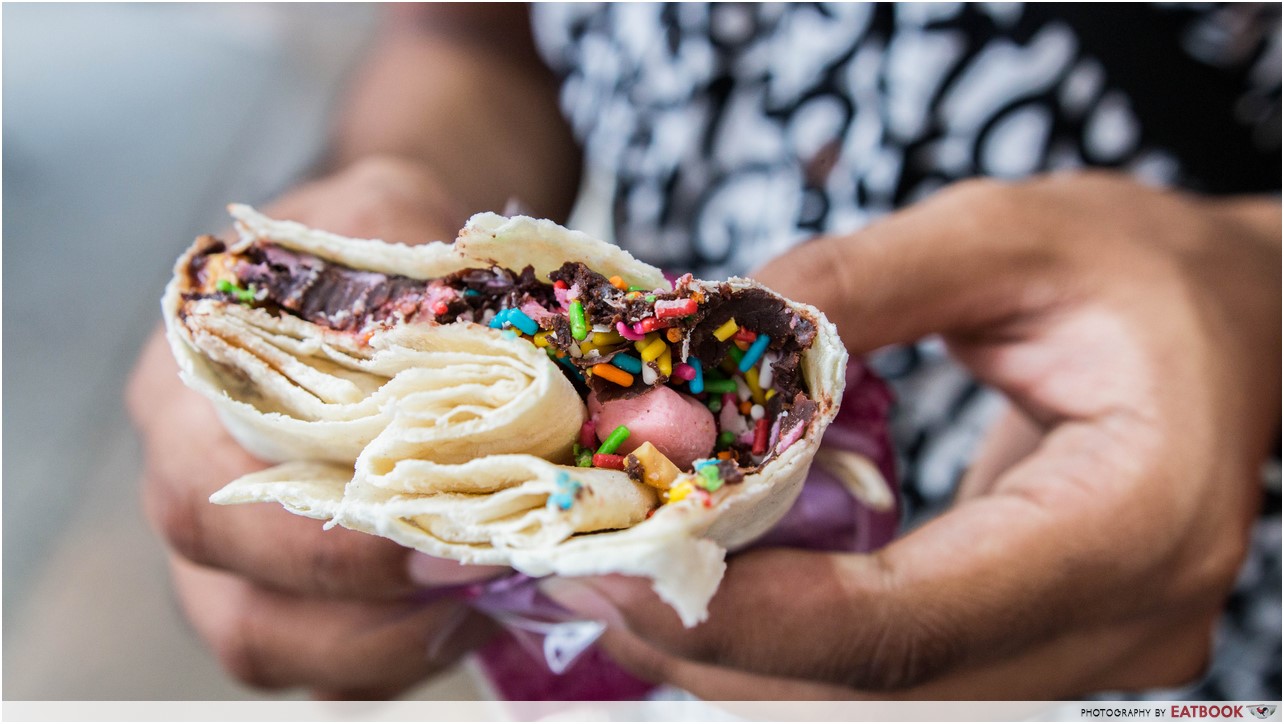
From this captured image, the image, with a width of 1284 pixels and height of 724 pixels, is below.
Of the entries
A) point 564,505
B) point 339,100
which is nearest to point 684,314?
point 564,505

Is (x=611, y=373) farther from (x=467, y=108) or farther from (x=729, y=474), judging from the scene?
(x=467, y=108)

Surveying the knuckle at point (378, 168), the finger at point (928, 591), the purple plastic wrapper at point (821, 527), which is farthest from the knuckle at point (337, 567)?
the knuckle at point (378, 168)

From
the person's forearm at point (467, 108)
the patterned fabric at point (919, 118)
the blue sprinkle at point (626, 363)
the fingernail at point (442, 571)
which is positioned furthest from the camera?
the person's forearm at point (467, 108)

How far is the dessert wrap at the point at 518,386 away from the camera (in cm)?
66

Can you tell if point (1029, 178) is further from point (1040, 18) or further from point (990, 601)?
point (990, 601)

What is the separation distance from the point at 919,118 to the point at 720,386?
37.3 inches

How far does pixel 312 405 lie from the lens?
76cm

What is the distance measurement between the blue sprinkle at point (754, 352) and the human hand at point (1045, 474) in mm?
264

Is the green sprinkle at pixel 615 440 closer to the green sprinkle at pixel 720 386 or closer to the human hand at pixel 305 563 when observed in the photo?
the green sprinkle at pixel 720 386

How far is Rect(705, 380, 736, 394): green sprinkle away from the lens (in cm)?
79

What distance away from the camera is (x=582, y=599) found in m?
1.10

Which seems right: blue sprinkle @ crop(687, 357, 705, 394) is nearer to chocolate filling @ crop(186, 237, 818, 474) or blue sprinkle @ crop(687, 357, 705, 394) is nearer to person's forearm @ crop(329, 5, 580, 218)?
chocolate filling @ crop(186, 237, 818, 474)

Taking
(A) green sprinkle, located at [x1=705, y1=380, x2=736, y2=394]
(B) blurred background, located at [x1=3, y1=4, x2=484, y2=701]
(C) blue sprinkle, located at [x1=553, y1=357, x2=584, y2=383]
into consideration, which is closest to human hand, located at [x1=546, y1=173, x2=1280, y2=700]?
(A) green sprinkle, located at [x1=705, y1=380, x2=736, y2=394]

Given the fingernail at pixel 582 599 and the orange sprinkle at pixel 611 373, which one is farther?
the fingernail at pixel 582 599
